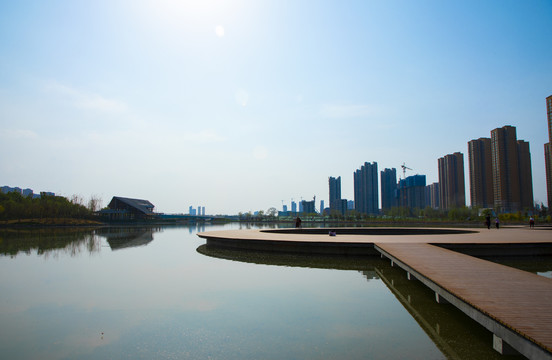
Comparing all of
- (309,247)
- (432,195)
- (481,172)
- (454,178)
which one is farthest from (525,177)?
(432,195)

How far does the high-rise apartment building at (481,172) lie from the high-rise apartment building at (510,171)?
2426mm

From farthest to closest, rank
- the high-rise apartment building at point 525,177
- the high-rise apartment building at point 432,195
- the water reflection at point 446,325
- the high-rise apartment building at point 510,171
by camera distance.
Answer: the high-rise apartment building at point 432,195 < the high-rise apartment building at point 525,177 < the high-rise apartment building at point 510,171 < the water reflection at point 446,325

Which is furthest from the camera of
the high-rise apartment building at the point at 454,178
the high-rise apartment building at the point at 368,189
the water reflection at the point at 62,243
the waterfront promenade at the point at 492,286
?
the high-rise apartment building at the point at 368,189

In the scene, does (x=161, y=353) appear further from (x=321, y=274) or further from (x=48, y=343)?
(x=321, y=274)

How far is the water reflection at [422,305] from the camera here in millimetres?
4199

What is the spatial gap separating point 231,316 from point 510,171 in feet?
258

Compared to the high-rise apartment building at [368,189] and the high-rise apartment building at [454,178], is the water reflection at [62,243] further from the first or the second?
the high-rise apartment building at [368,189]

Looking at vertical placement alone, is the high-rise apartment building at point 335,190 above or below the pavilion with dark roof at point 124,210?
above

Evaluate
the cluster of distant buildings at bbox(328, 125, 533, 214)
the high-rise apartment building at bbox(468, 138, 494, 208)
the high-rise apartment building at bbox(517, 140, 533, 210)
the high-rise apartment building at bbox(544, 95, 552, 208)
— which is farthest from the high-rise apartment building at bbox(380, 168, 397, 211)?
the high-rise apartment building at bbox(544, 95, 552, 208)

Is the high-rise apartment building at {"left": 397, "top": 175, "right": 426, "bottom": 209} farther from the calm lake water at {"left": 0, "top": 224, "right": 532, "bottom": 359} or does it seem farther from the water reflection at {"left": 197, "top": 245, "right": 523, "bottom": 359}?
the calm lake water at {"left": 0, "top": 224, "right": 532, "bottom": 359}

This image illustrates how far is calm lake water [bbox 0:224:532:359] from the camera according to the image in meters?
4.20

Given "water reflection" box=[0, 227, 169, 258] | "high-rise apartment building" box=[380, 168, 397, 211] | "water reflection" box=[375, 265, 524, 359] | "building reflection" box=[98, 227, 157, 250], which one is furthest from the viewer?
"high-rise apartment building" box=[380, 168, 397, 211]

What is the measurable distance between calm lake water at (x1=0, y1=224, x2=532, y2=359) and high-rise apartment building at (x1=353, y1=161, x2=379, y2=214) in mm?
116437

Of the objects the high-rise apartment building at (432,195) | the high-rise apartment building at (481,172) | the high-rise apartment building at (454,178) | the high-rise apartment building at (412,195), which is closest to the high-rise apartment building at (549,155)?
the high-rise apartment building at (481,172)
